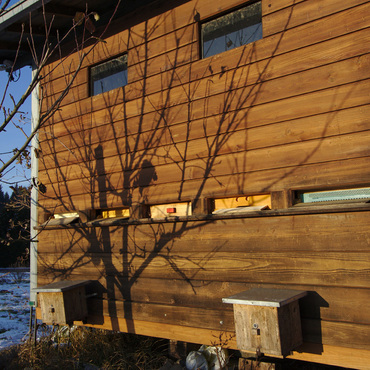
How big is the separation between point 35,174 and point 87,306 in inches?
98.0

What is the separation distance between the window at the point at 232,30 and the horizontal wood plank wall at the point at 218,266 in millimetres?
2073

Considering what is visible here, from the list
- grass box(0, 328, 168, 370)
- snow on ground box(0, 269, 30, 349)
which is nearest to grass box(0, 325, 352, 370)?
grass box(0, 328, 168, 370)

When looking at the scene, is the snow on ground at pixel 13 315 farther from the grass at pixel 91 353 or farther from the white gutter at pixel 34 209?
the grass at pixel 91 353

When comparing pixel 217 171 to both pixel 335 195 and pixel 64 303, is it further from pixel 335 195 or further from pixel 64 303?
pixel 64 303

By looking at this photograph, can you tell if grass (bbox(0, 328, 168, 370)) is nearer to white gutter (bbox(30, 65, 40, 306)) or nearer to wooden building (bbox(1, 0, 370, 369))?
wooden building (bbox(1, 0, 370, 369))

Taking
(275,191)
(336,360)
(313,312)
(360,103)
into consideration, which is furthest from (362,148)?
(336,360)

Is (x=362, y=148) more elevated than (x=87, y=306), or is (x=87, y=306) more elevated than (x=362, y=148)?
(x=362, y=148)

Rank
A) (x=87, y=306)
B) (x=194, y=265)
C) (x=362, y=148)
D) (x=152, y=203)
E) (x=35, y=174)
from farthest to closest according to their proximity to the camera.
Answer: (x=35, y=174) < (x=87, y=306) < (x=152, y=203) < (x=194, y=265) < (x=362, y=148)

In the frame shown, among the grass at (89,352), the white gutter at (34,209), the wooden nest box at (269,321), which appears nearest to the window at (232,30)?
the wooden nest box at (269,321)

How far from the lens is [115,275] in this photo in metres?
6.14

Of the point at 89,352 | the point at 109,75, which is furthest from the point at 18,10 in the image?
the point at 89,352

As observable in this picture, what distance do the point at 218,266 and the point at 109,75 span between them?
338 centimetres

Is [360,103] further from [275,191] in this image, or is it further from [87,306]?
[87,306]

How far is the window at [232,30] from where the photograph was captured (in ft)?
16.6
